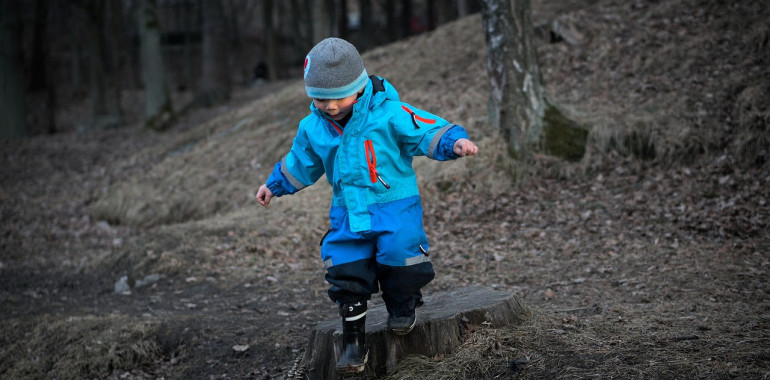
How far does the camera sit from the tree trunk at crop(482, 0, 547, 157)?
9094 mm

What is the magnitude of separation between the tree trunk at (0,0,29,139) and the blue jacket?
18.7 m

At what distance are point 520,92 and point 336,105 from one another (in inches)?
237

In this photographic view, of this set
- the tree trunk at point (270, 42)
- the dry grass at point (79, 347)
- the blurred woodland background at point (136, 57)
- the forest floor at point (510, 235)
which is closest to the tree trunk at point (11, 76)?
the blurred woodland background at point (136, 57)

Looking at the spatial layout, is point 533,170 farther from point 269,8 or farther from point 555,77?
point 269,8

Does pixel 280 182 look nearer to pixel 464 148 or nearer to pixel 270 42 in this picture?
pixel 464 148

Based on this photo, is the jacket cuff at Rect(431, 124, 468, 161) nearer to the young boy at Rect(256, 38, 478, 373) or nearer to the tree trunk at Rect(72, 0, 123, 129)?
the young boy at Rect(256, 38, 478, 373)

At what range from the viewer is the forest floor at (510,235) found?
4.54 m

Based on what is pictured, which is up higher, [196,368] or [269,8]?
[269,8]

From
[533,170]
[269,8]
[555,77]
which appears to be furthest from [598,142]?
[269,8]

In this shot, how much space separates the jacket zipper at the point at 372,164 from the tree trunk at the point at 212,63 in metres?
21.0

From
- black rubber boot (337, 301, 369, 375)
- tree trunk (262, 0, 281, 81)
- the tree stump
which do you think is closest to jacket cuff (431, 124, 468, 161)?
black rubber boot (337, 301, 369, 375)

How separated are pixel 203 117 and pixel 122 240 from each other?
38.3 feet

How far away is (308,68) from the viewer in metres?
3.71

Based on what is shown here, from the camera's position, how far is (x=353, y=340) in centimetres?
383
